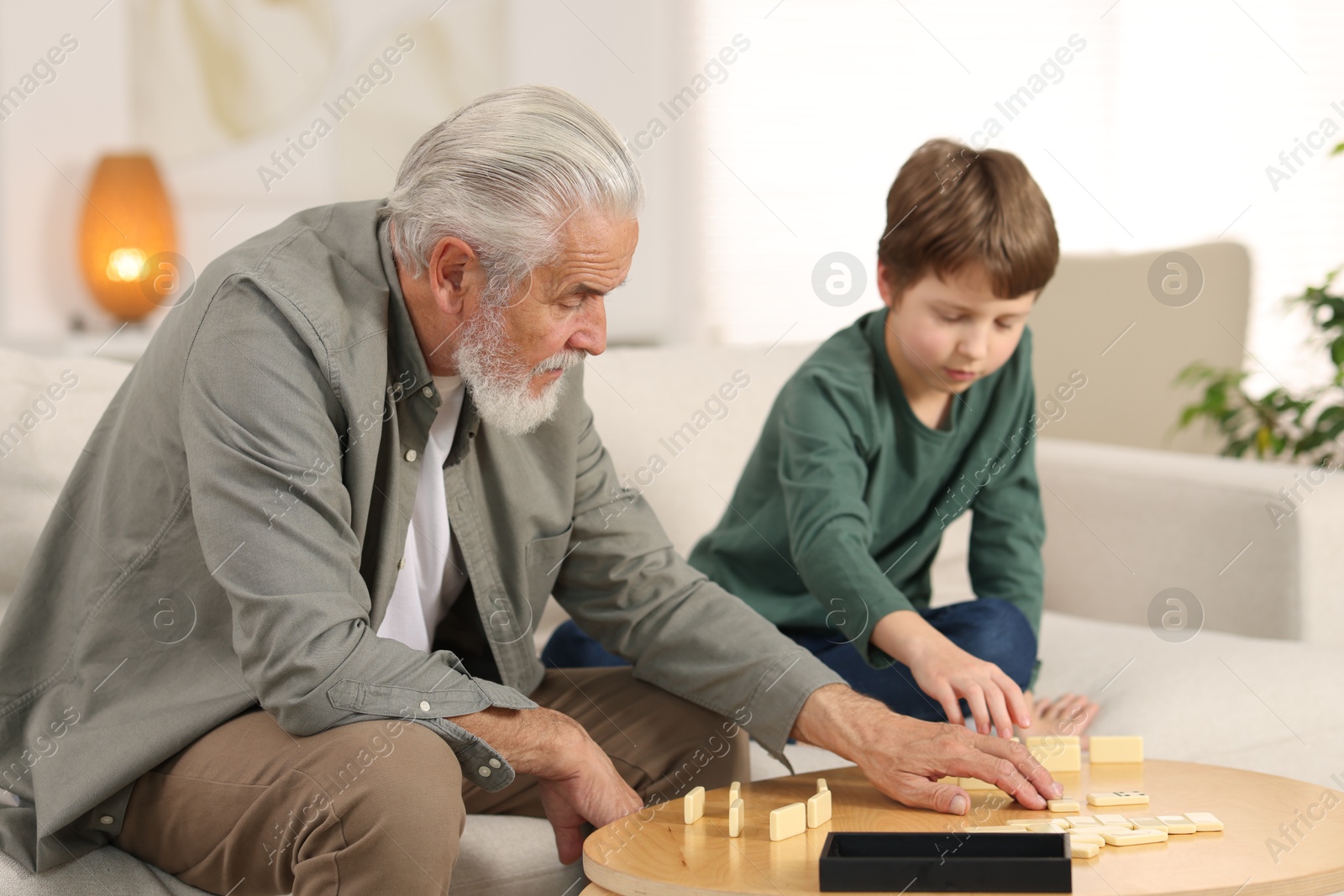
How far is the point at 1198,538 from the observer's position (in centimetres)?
213

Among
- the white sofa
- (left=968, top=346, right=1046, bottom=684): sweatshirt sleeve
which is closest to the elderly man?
the white sofa

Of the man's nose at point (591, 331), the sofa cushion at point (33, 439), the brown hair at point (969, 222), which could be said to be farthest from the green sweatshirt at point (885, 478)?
the sofa cushion at point (33, 439)

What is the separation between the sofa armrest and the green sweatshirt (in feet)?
1.38

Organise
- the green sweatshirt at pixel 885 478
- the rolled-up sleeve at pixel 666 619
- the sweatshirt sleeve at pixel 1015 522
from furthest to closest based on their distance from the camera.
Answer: the sweatshirt sleeve at pixel 1015 522
the green sweatshirt at pixel 885 478
the rolled-up sleeve at pixel 666 619

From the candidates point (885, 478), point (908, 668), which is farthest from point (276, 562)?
point (885, 478)

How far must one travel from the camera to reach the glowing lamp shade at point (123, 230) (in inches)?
106

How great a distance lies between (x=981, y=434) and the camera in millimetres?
1812

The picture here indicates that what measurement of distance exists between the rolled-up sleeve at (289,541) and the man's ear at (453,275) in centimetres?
14

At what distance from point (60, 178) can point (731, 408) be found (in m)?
1.60

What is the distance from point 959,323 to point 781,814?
778 mm

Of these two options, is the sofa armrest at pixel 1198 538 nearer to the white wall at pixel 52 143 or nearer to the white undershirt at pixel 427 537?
the white undershirt at pixel 427 537

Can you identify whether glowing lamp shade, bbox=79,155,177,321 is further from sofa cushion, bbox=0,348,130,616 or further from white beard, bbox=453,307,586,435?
white beard, bbox=453,307,586,435

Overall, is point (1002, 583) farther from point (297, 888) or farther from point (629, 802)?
point (297, 888)

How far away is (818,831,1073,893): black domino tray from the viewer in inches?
37.1
